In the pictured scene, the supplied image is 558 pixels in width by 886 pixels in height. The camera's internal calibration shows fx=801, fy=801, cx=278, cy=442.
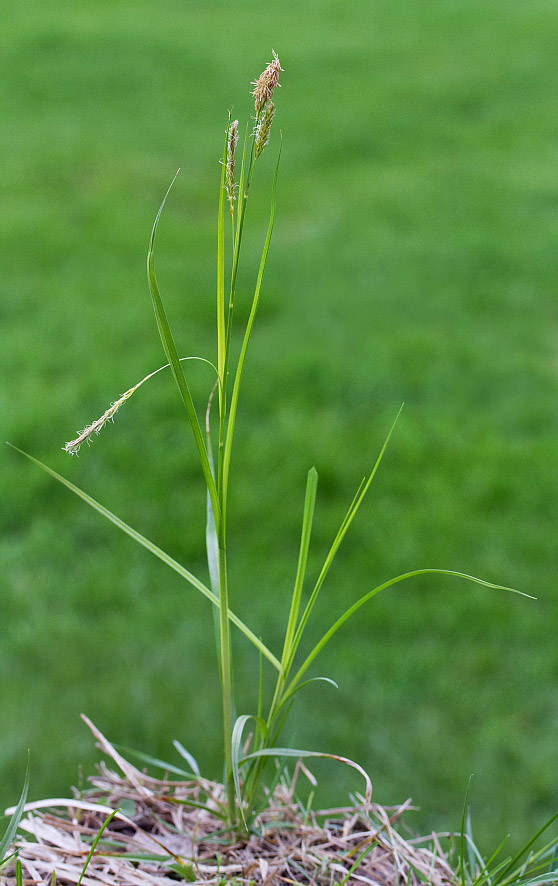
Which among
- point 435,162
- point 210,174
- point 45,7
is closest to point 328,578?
point 210,174

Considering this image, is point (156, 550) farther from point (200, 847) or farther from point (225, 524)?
point (200, 847)

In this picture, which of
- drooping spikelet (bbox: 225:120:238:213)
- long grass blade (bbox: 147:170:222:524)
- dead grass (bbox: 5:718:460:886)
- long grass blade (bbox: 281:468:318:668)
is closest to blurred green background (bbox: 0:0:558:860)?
dead grass (bbox: 5:718:460:886)

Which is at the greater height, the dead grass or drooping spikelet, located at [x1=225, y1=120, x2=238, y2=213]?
drooping spikelet, located at [x1=225, y1=120, x2=238, y2=213]

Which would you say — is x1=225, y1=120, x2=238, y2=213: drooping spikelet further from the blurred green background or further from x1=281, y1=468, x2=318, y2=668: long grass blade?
the blurred green background

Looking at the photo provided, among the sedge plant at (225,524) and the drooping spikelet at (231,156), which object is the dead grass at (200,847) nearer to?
the sedge plant at (225,524)

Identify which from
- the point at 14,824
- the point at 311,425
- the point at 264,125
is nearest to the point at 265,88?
the point at 264,125

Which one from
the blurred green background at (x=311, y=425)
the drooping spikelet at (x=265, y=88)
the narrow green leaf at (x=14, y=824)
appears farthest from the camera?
the blurred green background at (x=311, y=425)

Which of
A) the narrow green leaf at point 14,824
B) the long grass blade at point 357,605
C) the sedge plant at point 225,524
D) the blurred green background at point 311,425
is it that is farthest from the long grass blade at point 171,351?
the blurred green background at point 311,425
